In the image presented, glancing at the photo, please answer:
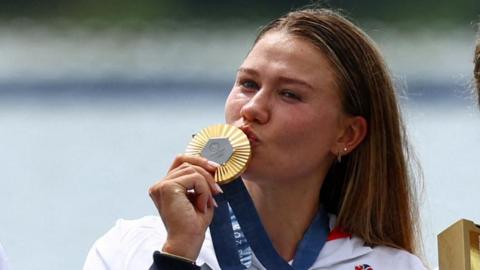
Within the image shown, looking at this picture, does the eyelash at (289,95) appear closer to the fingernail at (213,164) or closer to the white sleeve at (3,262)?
the fingernail at (213,164)

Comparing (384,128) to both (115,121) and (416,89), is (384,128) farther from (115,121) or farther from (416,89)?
(416,89)

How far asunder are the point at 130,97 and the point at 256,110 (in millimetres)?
2426

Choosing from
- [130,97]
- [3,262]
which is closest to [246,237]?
[3,262]

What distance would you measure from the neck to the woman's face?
0.03m

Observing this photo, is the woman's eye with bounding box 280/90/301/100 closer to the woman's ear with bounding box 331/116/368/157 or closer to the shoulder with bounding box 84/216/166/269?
the woman's ear with bounding box 331/116/368/157

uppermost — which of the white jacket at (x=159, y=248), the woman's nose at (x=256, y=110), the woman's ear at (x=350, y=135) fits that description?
the woman's nose at (x=256, y=110)

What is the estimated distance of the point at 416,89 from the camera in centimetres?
533

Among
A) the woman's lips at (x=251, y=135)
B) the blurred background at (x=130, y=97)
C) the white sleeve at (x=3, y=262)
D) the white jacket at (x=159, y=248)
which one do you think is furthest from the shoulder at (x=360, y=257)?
the blurred background at (x=130, y=97)

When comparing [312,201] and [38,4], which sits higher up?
[38,4]

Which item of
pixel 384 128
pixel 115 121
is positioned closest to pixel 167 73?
pixel 115 121

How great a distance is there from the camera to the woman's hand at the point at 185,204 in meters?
2.34

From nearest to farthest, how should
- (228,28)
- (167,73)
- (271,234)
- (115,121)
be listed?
(271,234)
(115,121)
(167,73)
(228,28)

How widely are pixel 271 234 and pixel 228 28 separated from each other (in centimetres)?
290

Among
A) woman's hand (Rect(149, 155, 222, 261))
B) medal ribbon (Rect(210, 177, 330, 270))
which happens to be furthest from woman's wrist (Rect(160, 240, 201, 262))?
medal ribbon (Rect(210, 177, 330, 270))
